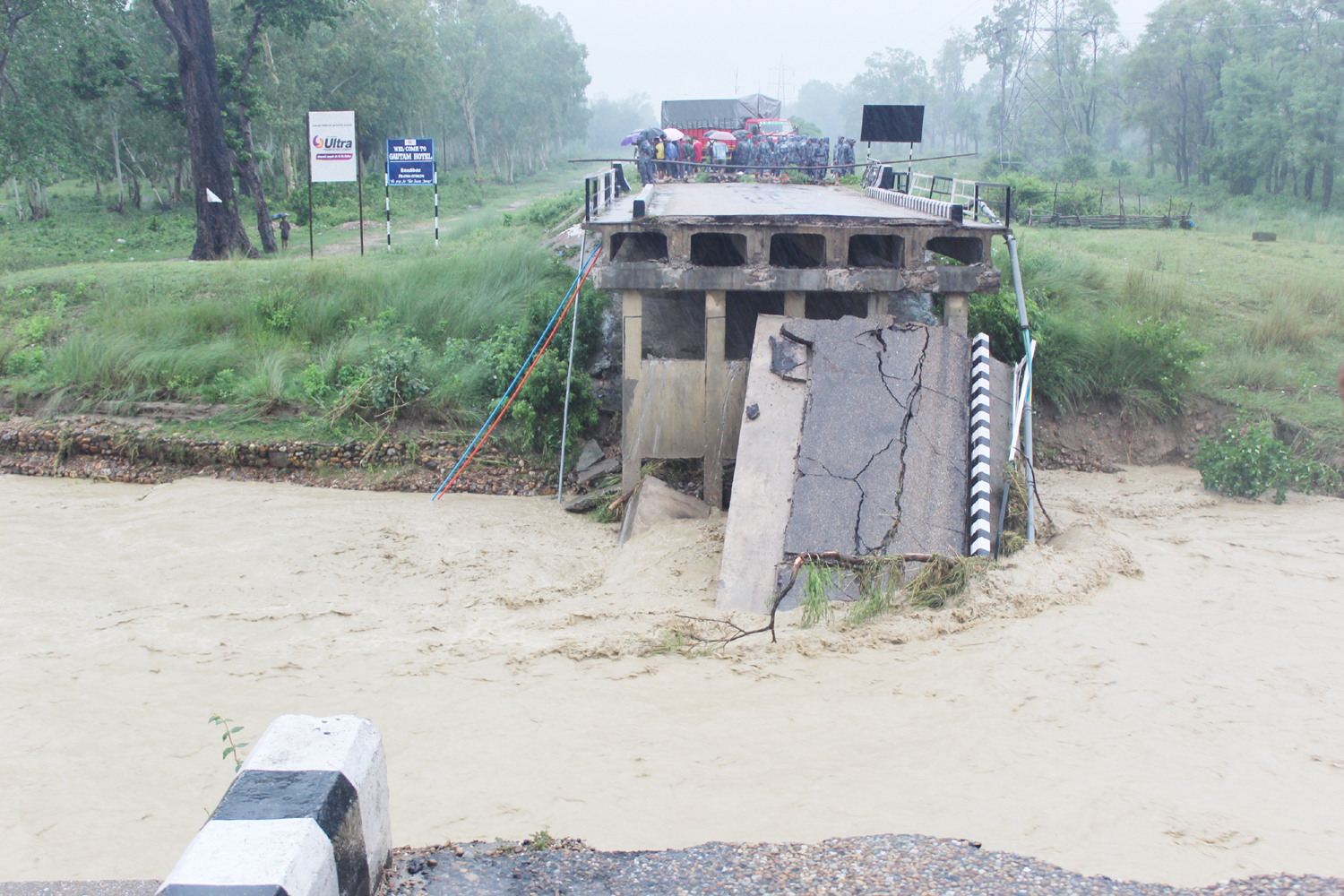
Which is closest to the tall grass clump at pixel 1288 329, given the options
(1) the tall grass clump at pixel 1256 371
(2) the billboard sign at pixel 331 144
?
(1) the tall grass clump at pixel 1256 371

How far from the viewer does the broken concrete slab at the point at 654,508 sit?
855cm

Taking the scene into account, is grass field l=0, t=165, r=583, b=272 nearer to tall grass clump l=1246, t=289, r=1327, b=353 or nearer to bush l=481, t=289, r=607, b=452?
bush l=481, t=289, r=607, b=452

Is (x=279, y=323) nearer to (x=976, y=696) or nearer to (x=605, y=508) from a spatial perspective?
(x=605, y=508)

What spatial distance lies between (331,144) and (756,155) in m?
11.9

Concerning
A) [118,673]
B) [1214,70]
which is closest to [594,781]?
[118,673]

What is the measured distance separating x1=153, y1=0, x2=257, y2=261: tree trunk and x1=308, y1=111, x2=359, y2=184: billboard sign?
11.1ft

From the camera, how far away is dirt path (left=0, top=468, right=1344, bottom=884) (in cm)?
416

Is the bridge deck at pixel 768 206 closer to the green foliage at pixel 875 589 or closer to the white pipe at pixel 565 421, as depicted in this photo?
the white pipe at pixel 565 421

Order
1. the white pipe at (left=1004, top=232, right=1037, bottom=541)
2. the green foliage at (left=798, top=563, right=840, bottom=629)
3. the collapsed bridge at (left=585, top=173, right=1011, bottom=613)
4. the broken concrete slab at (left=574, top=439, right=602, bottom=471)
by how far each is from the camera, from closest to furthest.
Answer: the green foliage at (left=798, top=563, right=840, bottom=629), the collapsed bridge at (left=585, top=173, right=1011, bottom=613), the white pipe at (left=1004, top=232, right=1037, bottom=541), the broken concrete slab at (left=574, top=439, right=602, bottom=471)

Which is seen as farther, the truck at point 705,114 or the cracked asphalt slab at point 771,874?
the truck at point 705,114

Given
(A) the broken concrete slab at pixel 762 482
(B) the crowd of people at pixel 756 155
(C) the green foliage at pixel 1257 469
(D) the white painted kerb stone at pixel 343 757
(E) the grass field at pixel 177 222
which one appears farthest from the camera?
(B) the crowd of people at pixel 756 155

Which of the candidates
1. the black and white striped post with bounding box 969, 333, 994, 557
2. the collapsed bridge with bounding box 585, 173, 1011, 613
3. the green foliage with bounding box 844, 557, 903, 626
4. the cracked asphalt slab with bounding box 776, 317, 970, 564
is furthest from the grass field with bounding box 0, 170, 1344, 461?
the green foliage with bounding box 844, 557, 903, 626

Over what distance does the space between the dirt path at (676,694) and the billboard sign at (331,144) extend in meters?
8.41

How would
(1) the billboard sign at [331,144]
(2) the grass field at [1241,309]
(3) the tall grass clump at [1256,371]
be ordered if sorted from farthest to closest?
(1) the billboard sign at [331,144]
(3) the tall grass clump at [1256,371]
(2) the grass field at [1241,309]
